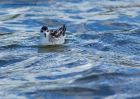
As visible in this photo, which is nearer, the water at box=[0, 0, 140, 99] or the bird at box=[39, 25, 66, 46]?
the water at box=[0, 0, 140, 99]

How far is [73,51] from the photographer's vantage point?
15.7 metres

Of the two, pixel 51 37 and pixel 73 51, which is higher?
pixel 51 37

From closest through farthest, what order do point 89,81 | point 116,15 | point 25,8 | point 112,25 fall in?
point 89,81, point 112,25, point 116,15, point 25,8

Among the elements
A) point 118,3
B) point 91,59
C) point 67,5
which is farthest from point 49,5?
point 91,59

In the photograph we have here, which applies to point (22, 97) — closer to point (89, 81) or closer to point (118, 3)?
point (89, 81)

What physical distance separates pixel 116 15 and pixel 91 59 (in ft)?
21.8

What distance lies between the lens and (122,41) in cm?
1664

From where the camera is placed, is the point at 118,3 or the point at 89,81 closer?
the point at 89,81

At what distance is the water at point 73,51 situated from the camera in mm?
12289

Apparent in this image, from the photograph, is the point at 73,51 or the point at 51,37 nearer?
the point at 73,51

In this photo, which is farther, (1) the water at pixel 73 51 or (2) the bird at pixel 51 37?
(2) the bird at pixel 51 37

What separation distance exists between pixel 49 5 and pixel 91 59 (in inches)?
337

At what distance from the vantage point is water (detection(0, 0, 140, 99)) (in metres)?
12.3

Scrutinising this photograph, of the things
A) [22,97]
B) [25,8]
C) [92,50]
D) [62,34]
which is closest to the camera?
[22,97]
